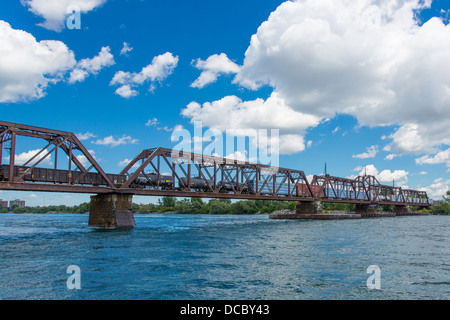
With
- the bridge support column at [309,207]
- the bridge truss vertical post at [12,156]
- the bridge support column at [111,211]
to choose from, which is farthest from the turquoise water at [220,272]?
the bridge support column at [309,207]

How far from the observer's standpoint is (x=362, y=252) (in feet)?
103

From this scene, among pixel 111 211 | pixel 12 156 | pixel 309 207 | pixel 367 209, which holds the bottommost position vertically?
pixel 367 209

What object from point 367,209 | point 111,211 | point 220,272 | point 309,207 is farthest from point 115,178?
point 367,209

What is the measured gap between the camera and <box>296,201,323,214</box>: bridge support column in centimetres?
11900

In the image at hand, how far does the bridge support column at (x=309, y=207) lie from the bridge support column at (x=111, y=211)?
78.5m

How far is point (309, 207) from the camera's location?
395 feet

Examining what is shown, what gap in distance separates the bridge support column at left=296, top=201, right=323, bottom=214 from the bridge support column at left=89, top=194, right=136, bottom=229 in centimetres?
7848

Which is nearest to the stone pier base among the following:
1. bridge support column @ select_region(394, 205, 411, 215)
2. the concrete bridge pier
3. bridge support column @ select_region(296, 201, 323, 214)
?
bridge support column @ select_region(394, 205, 411, 215)

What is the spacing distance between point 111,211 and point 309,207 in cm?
8262

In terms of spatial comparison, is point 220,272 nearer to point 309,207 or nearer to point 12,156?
point 12,156
